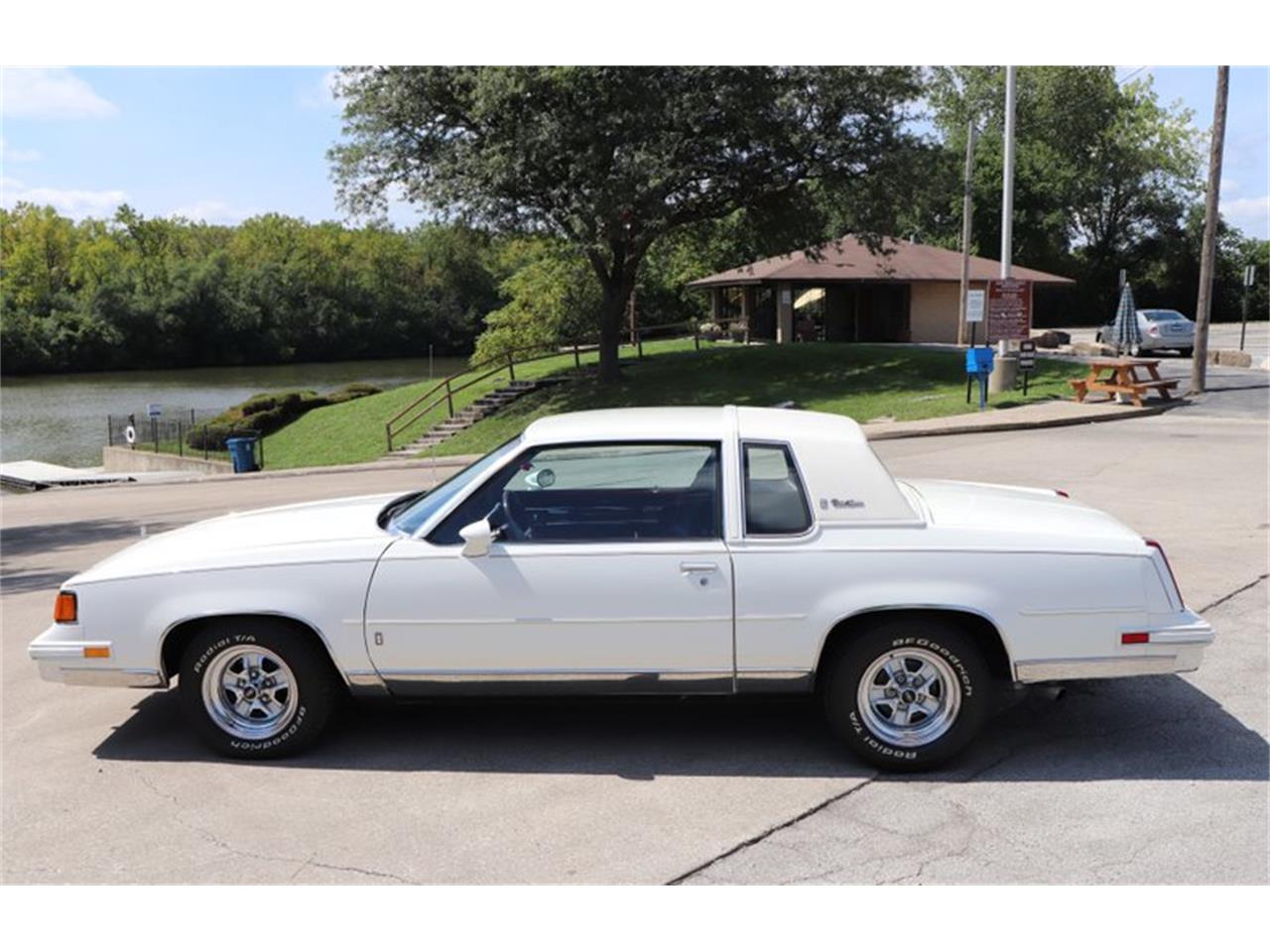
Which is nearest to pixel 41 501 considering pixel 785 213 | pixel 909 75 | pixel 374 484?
pixel 374 484

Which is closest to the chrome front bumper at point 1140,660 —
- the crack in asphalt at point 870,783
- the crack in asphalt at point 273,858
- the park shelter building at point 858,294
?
the crack in asphalt at point 870,783

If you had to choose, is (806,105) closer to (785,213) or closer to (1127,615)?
(785,213)

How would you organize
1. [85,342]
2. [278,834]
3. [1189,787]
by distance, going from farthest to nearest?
[85,342], [1189,787], [278,834]

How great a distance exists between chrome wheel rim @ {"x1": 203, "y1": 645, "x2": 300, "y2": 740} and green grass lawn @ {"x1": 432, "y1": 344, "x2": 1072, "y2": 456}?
2070cm

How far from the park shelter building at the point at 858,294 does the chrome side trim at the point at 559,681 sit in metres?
37.5

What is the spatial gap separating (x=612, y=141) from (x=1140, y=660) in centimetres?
2577

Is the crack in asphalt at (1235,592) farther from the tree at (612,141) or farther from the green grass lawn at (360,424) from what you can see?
the green grass lawn at (360,424)

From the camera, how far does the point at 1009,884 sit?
4035 millimetres

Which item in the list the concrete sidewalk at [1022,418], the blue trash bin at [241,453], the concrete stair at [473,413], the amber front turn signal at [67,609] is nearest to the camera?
the amber front turn signal at [67,609]

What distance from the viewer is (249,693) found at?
5250mm

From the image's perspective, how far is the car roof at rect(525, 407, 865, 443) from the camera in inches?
208

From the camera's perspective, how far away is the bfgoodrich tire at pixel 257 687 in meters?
5.16

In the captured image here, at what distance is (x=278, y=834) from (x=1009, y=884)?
8.99ft

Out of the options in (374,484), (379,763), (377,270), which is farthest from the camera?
(377,270)
